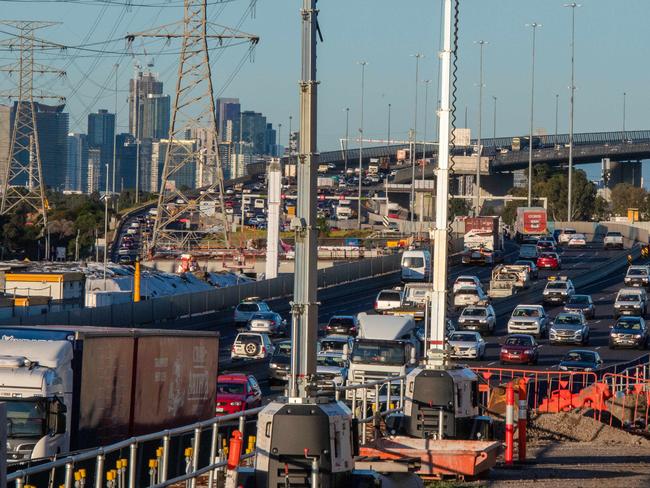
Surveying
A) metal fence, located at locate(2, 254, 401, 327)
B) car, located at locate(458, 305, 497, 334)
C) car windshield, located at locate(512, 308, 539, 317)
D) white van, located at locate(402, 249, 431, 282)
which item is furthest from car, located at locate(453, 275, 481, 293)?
metal fence, located at locate(2, 254, 401, 327)

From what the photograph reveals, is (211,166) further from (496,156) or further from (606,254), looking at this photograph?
(496,156)

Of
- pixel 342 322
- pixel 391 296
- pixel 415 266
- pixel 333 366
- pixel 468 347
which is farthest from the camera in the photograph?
pixel 415 266

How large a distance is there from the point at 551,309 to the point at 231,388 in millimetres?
36771

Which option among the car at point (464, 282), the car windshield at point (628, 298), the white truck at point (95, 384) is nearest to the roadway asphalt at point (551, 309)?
the car windshield at point (628, 298)

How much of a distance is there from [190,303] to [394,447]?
47631 millimetres

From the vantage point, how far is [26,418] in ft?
64.6

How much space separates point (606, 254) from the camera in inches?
3984

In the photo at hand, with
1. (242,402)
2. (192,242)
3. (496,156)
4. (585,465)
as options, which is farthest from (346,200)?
(585,465)

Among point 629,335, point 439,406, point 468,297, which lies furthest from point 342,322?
point 439,406

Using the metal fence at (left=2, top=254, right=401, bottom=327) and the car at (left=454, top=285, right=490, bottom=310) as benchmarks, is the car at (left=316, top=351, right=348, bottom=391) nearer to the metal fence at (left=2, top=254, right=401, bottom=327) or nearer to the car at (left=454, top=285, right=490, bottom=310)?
the metal fence at (left=2, top=254, right=401, bottom=327)

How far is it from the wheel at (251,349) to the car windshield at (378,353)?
564 inches

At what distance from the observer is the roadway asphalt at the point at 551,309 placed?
49469 mm

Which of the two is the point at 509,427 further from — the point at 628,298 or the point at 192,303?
the point at 192,303

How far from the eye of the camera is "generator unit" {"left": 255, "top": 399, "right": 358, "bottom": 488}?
14.1m
